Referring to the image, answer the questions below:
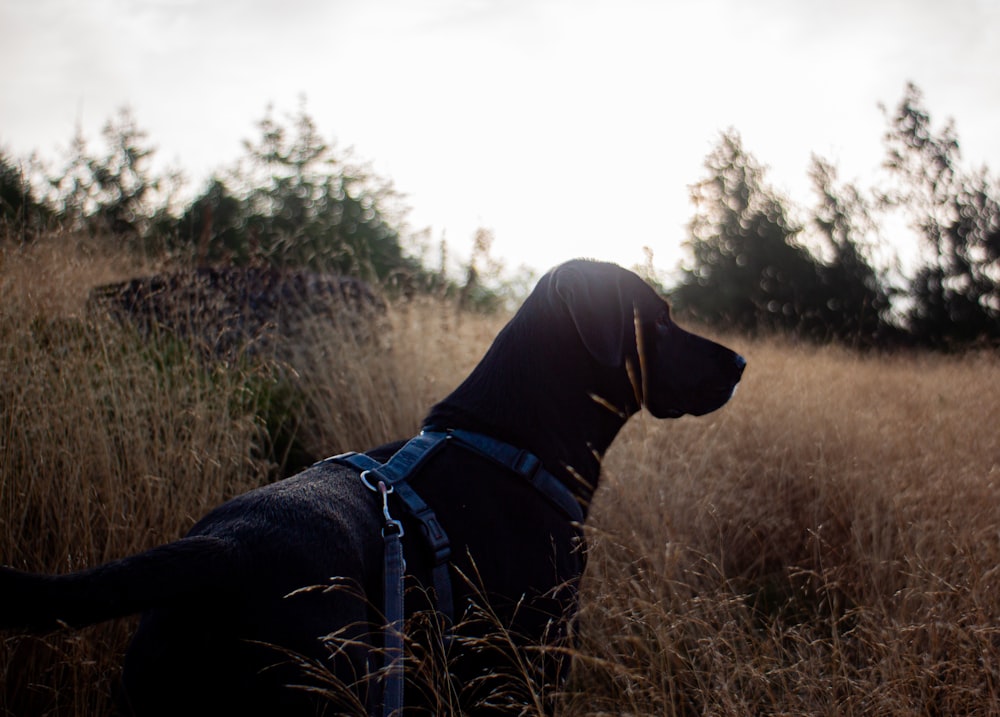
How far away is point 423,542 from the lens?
1.78m

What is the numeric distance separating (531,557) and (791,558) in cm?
198

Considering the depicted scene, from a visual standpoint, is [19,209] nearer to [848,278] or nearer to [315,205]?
[315,205]

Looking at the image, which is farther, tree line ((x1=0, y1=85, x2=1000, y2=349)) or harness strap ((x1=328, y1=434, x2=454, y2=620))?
tree line ((x1=0, y1=85, x2=1000, y2=349))

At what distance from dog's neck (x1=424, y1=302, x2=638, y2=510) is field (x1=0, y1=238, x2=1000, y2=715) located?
358mm

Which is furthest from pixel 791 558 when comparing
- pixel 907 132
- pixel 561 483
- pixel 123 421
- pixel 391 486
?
→ pixel 907 132

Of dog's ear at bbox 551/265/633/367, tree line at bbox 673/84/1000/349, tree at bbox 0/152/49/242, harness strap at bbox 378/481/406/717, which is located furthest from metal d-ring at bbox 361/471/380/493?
tree line at bbox 673/84/1000/349

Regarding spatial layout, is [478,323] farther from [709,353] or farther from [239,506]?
[239,506]

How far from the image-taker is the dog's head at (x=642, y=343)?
2.21 meters

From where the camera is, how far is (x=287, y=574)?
1.48 meters

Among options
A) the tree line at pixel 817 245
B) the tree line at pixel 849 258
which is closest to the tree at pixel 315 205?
the tree line at pixel 817 245

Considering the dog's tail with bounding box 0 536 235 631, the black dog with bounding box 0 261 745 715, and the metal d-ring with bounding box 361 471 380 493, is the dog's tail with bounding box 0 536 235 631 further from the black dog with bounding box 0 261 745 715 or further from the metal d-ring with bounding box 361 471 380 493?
the metal d-ring with bounding box 361 471 380 493

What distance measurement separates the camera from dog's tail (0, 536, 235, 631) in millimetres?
1266

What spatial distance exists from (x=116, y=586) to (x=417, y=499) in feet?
2.28

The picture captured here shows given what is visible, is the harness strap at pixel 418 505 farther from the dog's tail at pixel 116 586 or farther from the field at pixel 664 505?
the dog's tail at pixel 116 586
